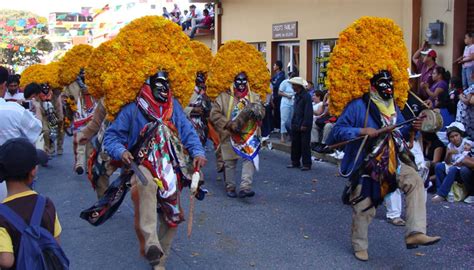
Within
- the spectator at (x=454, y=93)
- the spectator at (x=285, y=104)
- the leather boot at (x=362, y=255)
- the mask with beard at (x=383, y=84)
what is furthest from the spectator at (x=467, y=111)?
the spectator at (x=285, y=104)

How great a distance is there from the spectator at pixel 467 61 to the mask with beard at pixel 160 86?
6.33 m

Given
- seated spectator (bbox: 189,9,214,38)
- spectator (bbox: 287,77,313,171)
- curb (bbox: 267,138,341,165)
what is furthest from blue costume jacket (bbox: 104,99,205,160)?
seated spectator (bbox: 189,9,214,38)

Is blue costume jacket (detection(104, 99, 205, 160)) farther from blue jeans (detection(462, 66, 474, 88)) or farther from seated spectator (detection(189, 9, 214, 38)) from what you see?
seated spectator (detection(189, 9, 214, 38))

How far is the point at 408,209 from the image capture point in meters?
5.71

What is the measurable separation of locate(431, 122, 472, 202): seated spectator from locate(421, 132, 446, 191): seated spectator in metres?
0.27

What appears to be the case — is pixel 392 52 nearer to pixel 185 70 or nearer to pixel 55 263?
pixel 185 70

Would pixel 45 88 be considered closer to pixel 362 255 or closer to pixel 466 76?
pixel 466 76

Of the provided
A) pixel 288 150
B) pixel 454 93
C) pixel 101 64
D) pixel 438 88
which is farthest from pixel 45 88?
pixel 454 93

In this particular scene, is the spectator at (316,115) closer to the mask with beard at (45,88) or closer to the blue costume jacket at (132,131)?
the mask with beard at (45,88)

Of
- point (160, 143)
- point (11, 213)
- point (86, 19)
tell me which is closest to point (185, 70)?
point (160, 143)

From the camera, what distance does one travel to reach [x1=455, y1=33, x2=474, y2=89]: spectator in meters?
10.6

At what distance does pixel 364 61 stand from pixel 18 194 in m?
3.85

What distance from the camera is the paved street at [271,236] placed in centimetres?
609

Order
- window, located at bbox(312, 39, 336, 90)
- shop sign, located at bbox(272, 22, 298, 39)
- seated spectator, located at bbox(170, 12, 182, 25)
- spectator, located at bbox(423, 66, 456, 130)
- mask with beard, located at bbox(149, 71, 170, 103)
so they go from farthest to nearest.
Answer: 1. seated spectator, located at bbox(170, 12, 182, 25)
2. shop sign, located at bbox(272, 22, 298, 39)
3. window, located at bbox(312, 39, 336, 90)
4. spectator, located at bbox(423, 66, 456, 130)
5. mask with beard, located at bbox(149, 71, 170, 103)
